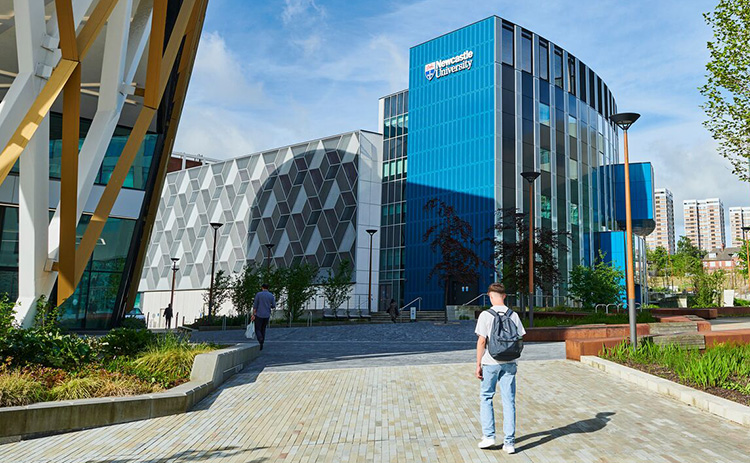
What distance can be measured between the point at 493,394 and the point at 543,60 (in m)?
47.4

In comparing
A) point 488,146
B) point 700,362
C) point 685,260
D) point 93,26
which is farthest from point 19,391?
point 685,260

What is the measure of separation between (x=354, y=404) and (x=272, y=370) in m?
3.95

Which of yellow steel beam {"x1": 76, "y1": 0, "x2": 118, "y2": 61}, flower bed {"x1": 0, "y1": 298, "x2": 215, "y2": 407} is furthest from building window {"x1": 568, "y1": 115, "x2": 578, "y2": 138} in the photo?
flower bed {"x1": 0, "y1": 298, "x2": 215, "y2": 407}

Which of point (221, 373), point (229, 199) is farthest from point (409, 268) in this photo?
point (221, 373)

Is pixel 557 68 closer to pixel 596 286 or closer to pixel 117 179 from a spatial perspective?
pixel 596 286

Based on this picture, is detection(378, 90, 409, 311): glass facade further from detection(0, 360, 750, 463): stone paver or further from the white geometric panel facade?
detection(0, 360, 750, 463): stone paver

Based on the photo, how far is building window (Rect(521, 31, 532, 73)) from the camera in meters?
47.8

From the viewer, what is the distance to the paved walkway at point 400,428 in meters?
6.07

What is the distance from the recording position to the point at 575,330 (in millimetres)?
19922

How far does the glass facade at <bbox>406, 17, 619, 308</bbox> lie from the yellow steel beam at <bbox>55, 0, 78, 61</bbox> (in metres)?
34.8

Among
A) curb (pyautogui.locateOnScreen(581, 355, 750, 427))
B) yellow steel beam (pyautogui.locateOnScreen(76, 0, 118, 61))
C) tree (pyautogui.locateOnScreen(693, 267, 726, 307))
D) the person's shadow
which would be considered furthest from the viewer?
tree (pyautogui.locateOnScreen(693, 267, 726, 307))

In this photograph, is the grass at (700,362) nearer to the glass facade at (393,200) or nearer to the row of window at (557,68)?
the row of window at (557,68)

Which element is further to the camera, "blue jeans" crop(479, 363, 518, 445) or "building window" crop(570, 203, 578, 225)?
"building window" crop(570, 203, 578, 225)

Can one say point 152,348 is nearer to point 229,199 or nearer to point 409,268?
point 409,268
